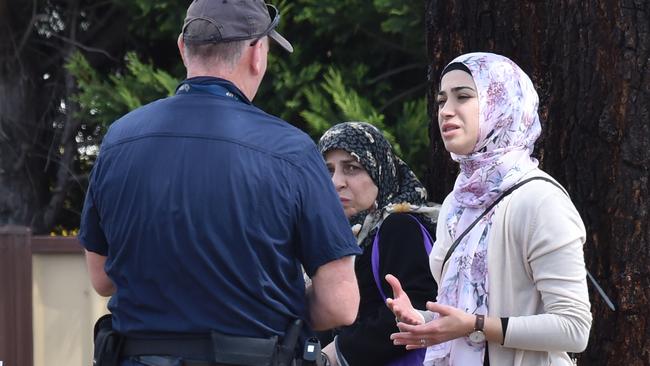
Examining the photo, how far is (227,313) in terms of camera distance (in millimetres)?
2730

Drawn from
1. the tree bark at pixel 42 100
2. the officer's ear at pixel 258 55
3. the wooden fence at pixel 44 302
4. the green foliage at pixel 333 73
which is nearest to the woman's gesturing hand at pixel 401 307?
the officer's ear at pixel 258 55

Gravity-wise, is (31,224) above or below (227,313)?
below

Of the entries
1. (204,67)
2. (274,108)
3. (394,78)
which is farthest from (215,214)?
(394,78)

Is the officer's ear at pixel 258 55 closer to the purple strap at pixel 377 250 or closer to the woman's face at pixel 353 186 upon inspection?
the purple strap at pixel 377 250

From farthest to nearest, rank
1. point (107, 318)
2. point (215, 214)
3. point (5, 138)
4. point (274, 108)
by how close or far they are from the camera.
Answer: point (5, 138)
point (274, 108)
point (107, 318)
point (215, 214)

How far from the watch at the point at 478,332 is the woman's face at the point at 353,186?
122 centimetres

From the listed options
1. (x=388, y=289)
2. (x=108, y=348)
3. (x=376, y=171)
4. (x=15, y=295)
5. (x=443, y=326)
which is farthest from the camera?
(x=15, y=295)

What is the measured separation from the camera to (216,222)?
2.70 m

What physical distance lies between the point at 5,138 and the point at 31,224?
0.72 m

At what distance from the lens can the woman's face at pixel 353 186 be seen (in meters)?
4.13

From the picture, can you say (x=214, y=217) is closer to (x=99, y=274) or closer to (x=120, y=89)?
(x=99, y=274)

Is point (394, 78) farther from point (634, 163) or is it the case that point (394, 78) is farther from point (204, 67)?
point (204, 67)

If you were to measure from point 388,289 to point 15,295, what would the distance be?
1.99m

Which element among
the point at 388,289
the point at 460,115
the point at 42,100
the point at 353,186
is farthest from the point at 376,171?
the point at 42,100
